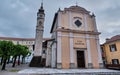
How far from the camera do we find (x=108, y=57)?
23797 millimetres

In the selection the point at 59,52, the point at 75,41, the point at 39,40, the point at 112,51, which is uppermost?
the point at 39,40

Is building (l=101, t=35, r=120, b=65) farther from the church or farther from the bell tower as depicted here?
the bell tower

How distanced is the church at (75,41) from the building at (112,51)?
4.23 metres

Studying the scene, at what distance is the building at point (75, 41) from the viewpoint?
1767 cm

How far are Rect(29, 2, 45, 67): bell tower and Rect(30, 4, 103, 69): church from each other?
47 centimetres

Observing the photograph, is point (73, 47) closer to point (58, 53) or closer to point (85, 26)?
point (58, 53)

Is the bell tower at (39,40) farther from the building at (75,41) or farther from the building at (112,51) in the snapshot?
the building at (112,51)

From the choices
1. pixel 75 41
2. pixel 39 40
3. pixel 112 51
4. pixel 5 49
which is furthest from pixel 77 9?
pixel 5 49

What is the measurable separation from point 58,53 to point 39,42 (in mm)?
7845

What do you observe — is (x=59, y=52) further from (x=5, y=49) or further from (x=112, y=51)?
(x=112, y=51)

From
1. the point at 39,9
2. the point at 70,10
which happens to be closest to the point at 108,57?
the point at 70,10

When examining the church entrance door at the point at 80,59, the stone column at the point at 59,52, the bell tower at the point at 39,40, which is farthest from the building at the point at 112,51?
the bell tower at the point at 39,40

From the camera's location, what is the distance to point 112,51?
2250 centimetres

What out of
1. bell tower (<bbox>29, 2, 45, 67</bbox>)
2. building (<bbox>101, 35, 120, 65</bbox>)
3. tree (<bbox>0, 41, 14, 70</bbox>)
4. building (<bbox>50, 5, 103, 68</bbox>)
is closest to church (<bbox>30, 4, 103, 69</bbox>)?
building (<bbox>50, 5, 103, 68</bbox>)
